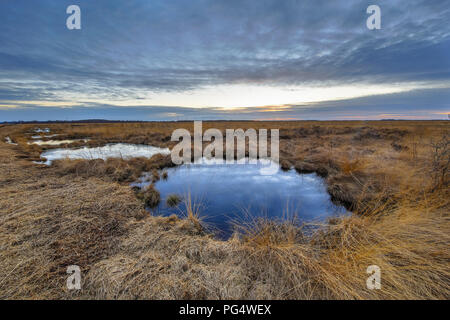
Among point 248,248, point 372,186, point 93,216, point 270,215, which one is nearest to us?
point 248,248

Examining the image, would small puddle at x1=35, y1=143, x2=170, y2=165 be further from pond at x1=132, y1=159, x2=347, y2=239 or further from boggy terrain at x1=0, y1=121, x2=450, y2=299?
boggy terrain at x1=0, y1=121, x2=450, y2=299

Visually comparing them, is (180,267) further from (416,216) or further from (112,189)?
(112,189)

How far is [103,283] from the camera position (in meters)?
3.07

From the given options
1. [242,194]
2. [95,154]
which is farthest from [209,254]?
[95,154]

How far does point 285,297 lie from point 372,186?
695cm

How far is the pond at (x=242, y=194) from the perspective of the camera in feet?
22.7

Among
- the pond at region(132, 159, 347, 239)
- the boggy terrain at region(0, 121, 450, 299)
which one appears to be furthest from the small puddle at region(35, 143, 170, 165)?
the boggy terrain at region(0, 121, 450, 299)

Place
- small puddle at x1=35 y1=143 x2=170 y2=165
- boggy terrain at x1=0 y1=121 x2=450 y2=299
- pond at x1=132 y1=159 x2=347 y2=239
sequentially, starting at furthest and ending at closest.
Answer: small puddle at x1=35 y1=143 x2=170 y2=165, pond at x1=132 y1=159 x2=347 y2=239, boggy terrain at x1=0 y1=121 x2=450 y2=299

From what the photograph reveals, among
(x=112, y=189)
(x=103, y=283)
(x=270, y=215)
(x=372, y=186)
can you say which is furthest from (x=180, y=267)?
(x=372, y=186)

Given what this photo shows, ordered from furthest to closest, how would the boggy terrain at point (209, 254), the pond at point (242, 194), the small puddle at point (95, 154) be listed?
the small puddle at point (95, 154), the pond at point (242, 194), the boggy terrain at point (209, 254)

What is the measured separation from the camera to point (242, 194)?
9.06 m

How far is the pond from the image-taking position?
22.7 feet

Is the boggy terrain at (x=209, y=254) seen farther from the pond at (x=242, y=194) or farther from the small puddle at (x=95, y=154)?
the small puddle at (x=95, y=154)

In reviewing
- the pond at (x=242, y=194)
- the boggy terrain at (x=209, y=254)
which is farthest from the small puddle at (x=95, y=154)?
the boggy terrain at (x=209, y=254)
